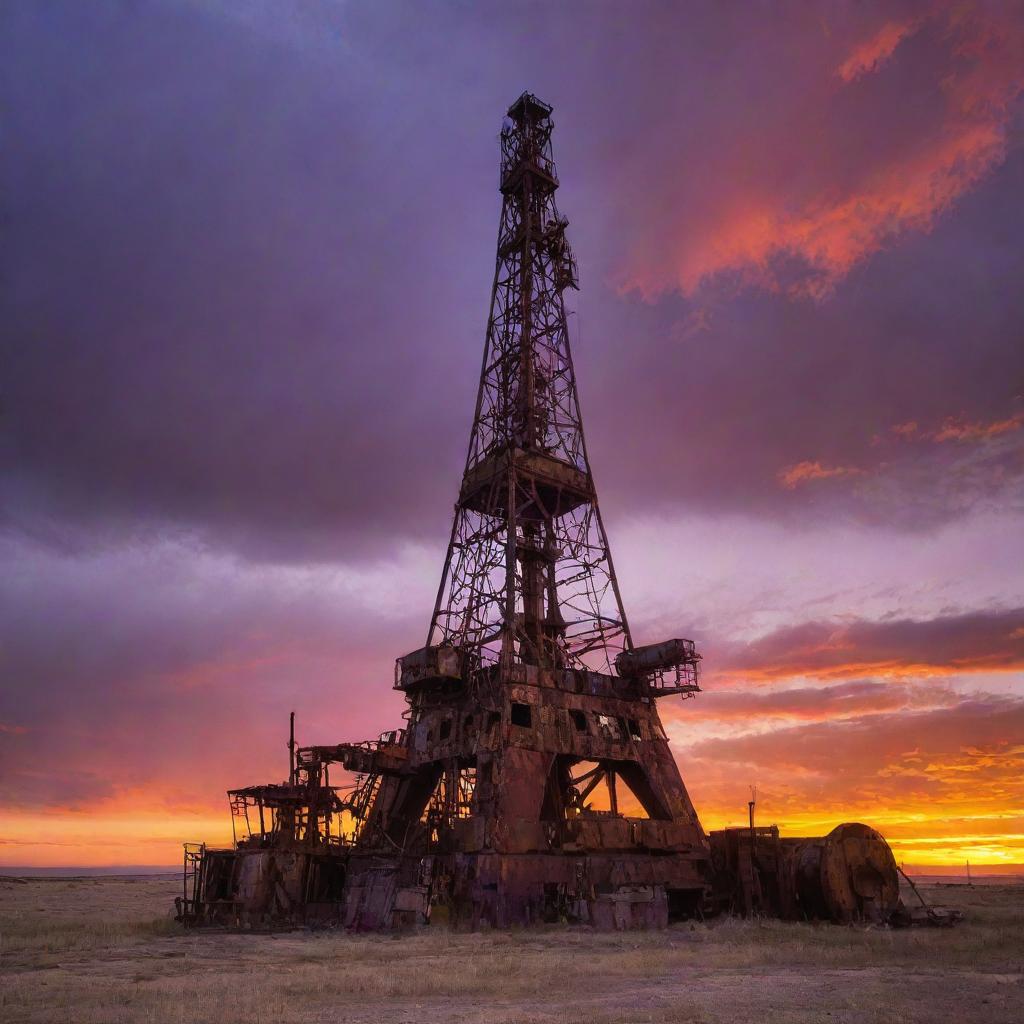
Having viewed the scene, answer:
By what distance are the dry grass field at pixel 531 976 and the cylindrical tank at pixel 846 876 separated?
137 cm

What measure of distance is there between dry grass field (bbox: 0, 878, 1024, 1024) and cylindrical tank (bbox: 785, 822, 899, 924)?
137 cm

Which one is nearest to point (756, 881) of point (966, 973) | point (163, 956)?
point (966, 973)

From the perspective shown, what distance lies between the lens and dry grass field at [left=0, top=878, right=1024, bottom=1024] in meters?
12.5

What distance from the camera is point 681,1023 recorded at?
452 inches

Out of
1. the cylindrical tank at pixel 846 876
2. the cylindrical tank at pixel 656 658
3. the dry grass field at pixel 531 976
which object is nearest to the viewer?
the dry grass field at pixel 531 976

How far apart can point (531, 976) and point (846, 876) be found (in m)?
14.3

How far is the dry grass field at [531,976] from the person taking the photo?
40.9 ft

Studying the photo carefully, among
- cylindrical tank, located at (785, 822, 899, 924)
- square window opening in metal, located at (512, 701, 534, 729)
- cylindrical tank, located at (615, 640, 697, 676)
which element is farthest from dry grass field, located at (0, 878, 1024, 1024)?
cylindrical tank, located at (615, 640, 697, 676)

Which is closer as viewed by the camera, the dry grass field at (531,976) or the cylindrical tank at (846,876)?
the dry grass field at (531,976)

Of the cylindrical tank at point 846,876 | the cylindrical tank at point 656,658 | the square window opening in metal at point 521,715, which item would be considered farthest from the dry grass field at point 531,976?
the cylindrical tank at point 656,658

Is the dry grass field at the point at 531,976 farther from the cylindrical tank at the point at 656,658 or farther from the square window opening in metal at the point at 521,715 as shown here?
the cylindrical tank at the point at 656,658

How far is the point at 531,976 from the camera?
1641 centimetres

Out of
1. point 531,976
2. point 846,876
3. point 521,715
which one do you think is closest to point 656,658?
point 521,715

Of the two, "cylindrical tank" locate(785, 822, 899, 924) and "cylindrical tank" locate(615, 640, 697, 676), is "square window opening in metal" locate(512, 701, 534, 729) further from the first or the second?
"cylindrical tank" locate(785, 822, 899, 924)
